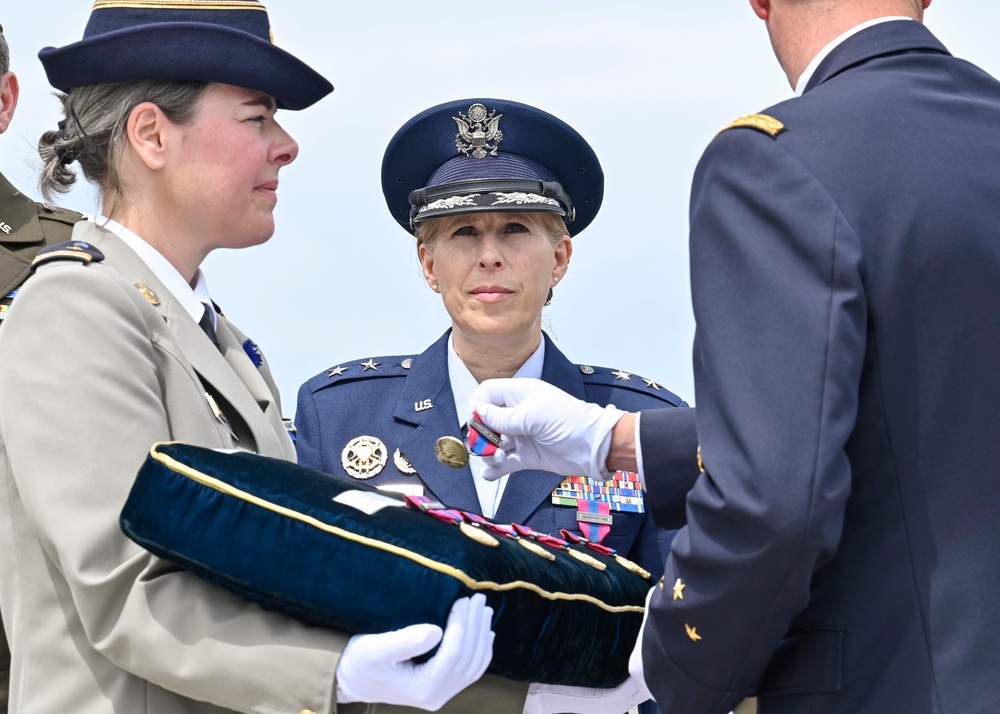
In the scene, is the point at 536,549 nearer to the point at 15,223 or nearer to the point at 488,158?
the point at 488,158

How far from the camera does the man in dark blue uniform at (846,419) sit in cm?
204

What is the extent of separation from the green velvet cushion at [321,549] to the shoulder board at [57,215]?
266 centimetres

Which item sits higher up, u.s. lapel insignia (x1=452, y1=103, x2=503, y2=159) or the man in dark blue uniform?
u.s. lapel insignia (x1=452, y1=103, x2=503, y2=159)

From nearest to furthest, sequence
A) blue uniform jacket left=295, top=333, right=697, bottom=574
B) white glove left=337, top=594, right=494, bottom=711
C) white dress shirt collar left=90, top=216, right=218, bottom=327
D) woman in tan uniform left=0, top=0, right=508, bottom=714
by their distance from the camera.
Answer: white glove left=337, top=594, right=494, bottom=711 < woman in tan uniform left=0, top=0, right=508, bottom=714 < white dress shirt collar left=90, top=216, right=218, bottom=327 < blue uniform jacket left=295, top=333, right=697, bottom=574

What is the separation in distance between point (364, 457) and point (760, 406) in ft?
7.86

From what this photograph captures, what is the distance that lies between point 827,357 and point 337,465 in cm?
248

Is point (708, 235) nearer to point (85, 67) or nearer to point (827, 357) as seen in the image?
point (827, 357)

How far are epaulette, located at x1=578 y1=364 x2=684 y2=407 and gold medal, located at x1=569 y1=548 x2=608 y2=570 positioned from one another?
180cm

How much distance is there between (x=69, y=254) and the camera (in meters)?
2.55

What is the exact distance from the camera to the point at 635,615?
8.70ft

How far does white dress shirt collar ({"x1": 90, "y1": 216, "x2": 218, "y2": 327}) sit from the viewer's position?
2.83 metres

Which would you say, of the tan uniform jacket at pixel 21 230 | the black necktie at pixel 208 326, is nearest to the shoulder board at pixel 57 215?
the tan uniform jacket at pixel 21 230

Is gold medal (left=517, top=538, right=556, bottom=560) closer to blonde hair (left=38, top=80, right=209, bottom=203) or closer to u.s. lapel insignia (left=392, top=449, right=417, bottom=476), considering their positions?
blonde hair (left=38, top=80, right=209, bottom=203)

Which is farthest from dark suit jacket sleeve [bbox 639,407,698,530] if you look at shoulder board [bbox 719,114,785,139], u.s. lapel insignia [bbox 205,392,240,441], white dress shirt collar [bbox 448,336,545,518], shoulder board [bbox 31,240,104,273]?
white dress shirt collar [bbox 448,336,545,518]
